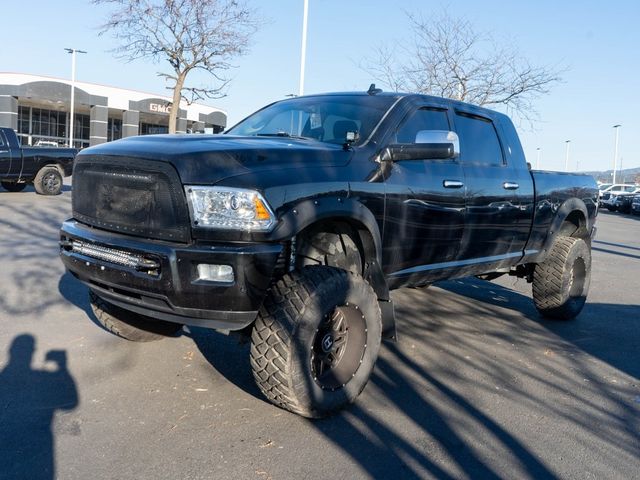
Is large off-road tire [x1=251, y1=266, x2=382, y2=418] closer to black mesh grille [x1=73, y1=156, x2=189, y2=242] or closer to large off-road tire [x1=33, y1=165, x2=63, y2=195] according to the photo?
black mesh grille [x1=73, y1=156, x2=189, y2=242]

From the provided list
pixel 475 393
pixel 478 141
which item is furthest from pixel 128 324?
pixel 478 141

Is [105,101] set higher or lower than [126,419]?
higher

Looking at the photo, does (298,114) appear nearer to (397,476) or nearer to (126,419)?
(126,419)

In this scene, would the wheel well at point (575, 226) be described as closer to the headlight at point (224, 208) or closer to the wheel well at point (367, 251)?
the wheel well at point (367, 251)

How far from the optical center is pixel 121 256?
353 centimetres

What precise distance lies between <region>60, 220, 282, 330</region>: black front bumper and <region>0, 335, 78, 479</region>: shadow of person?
0.81 meters

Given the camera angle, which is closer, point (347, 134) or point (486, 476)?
point (486, 476)

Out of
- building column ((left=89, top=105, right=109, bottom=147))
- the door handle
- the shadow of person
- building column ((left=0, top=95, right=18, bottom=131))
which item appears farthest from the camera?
building column ((left=89, top=105, right=109, bottom=147))

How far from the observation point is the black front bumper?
327 centimetres

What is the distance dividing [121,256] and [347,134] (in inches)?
71.6

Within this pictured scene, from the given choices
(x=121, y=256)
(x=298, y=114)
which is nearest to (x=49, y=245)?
(x=298, y=114)

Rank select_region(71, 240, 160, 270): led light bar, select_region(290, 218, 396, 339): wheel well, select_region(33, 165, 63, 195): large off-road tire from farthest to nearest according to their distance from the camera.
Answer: select_region(33, 165, 63, 195): large off-road tire, select_region(290, 218, 396, 339): wheel well, select_region(71, 240, 160, 270): led light bar

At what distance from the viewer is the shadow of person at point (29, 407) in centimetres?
303

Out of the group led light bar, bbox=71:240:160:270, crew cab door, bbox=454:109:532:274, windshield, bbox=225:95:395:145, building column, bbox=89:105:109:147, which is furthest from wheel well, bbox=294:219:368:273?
building column, bbox=89:105:109:147
